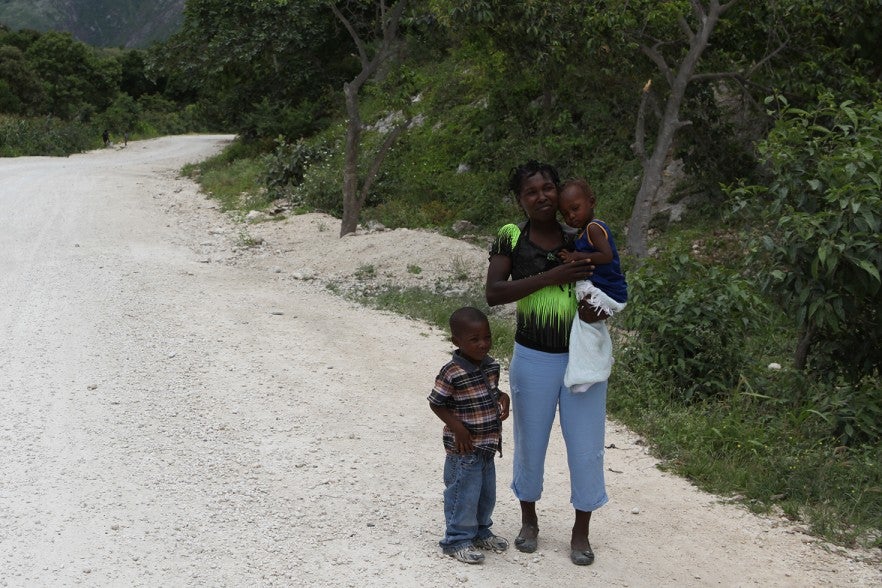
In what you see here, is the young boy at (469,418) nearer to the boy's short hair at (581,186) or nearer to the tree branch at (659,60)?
the boy's short hair at (581,186)

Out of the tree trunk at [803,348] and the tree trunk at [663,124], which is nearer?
the tree trunk at [803,348]

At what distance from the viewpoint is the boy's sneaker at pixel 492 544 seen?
433cm

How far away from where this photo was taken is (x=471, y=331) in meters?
3.92

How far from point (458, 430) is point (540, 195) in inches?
41.4

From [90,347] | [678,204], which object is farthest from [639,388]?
[678,204]

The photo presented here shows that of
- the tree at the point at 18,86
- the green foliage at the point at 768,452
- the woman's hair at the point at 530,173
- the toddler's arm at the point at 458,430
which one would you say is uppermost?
the tree at the point at 18,86

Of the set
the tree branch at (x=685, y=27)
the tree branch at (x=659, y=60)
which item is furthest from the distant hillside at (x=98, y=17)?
the tree branch at (x=685, y=27)

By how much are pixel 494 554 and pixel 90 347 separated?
483 centimetres

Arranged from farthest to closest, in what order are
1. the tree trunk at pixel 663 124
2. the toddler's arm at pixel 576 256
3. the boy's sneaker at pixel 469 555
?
the tree trunk at pixel 663 124 < the boy's sneaker at pixel 469 555 < the toddler's arm at pixel 576 256

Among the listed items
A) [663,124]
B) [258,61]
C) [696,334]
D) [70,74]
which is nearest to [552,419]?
[696,334]

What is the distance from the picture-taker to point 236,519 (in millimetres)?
4762

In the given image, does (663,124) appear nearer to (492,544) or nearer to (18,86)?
(492,544)

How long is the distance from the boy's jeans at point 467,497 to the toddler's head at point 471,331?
18.4 inches

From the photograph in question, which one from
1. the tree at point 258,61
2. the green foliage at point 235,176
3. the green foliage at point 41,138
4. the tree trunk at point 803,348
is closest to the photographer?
the tree trunk at point 803,348
